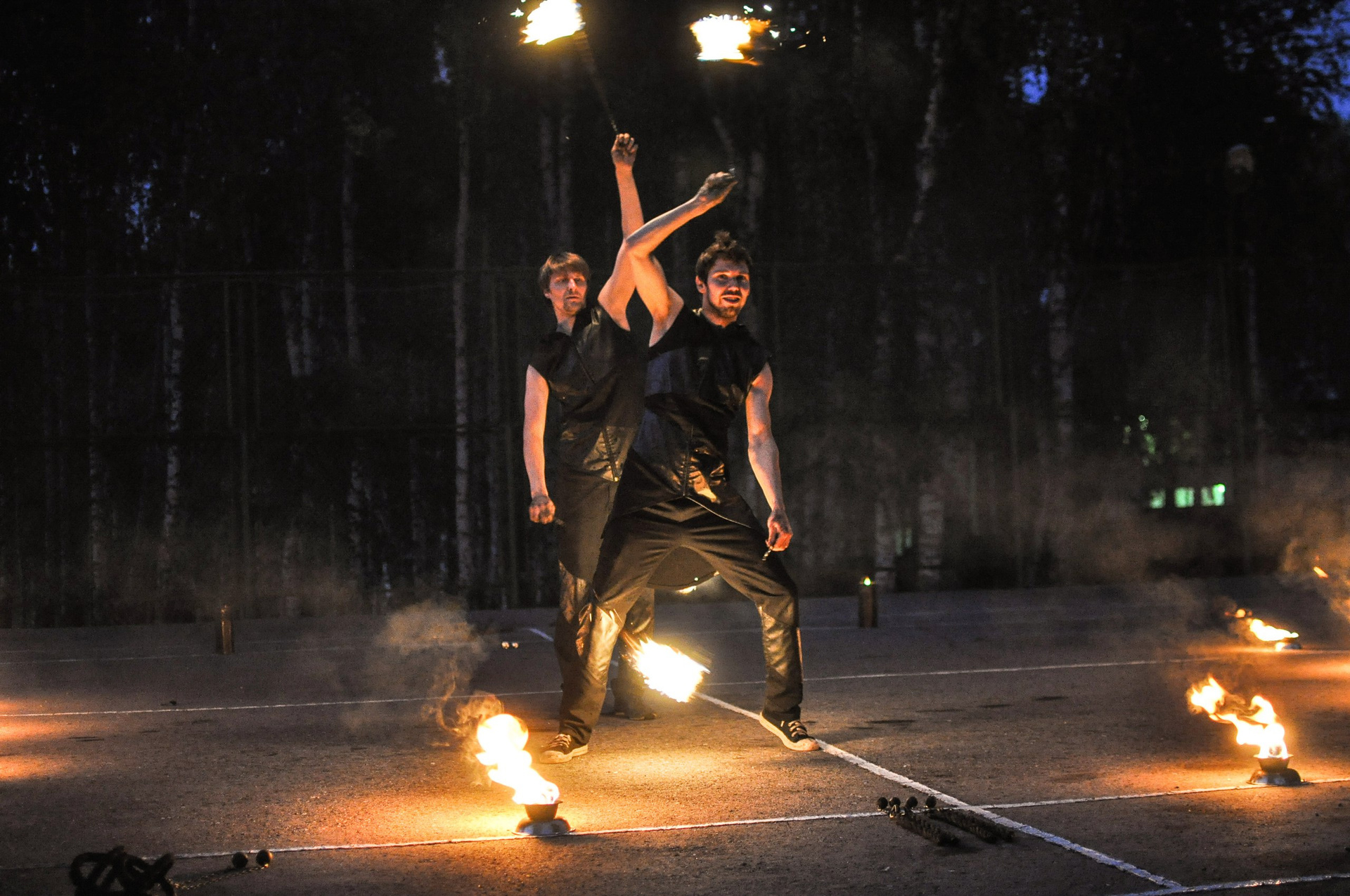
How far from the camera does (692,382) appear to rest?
21.0ft

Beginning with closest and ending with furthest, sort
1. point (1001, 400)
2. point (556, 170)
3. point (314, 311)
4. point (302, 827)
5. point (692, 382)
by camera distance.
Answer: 1. point (302, 827)
2. point (692, 382)
3. point (1001, 400)
4. point (556, 170)
5. point (314, 311)

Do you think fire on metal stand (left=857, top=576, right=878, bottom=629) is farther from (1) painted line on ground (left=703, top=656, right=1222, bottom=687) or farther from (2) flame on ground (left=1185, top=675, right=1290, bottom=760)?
(2) flame on ground (left=1185, top=675, right=1290, bottom=760)

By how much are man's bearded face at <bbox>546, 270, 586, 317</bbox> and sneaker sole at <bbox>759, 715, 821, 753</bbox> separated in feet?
7.11

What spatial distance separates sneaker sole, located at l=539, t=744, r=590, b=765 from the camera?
20.8 feet

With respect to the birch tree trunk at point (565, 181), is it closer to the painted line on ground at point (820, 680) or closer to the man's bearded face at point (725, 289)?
the painted line on ground at point (820, 680)

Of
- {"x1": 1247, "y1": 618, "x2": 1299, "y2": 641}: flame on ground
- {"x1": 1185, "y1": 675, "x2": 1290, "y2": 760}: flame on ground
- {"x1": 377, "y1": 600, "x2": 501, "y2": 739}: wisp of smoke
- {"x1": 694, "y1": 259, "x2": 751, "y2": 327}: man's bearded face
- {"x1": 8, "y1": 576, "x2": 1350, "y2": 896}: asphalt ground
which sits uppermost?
{"x1": 694, "y1": 259, "x2": 751, "y2": 327}: man's bearded face

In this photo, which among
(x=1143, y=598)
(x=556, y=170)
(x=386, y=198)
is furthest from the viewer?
(x=386, y=198)

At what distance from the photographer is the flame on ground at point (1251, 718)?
18.7 ft

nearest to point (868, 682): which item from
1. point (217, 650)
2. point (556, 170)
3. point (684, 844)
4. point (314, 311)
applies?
point (684, 844)

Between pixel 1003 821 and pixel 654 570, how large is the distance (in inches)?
77.2

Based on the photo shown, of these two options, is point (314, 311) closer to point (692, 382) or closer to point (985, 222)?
point (985, 222)

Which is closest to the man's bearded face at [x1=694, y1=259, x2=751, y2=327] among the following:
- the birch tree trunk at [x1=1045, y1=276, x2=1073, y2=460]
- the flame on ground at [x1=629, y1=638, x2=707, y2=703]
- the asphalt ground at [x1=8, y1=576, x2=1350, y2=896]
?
the flame on ground at [x1=629, y1=638, x2=707, y2=703]

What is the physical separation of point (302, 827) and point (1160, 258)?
57.0 feet

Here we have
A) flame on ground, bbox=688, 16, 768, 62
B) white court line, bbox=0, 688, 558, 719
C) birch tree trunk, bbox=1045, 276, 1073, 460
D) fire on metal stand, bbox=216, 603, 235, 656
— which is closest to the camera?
flame on ground, bbox=688, 16, 768, 62
